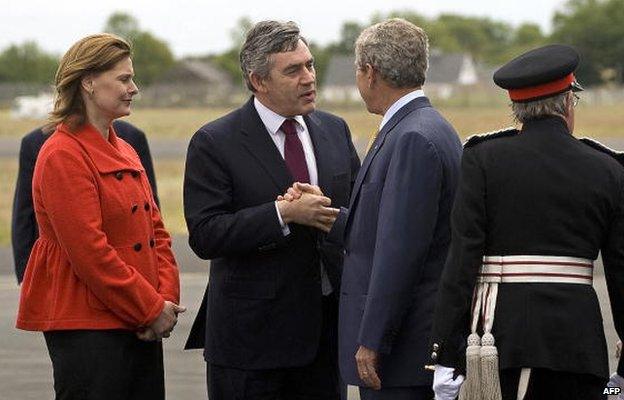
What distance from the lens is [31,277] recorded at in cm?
536

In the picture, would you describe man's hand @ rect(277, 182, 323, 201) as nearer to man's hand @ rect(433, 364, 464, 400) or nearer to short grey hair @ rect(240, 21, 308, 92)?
short grey hair @ rect(240, 21, 308, 92)

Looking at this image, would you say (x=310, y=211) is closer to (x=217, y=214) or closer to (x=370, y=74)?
(x=217, y=214)

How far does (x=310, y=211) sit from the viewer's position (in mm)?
5602

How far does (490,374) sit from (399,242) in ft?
2.07

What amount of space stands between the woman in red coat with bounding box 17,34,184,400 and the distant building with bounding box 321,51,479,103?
479ft

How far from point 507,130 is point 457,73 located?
156 m

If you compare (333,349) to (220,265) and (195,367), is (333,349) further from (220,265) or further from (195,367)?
(195,367)

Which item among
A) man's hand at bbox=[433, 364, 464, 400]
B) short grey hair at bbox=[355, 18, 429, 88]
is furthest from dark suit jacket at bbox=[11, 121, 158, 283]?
man's hand at bbox=[433, 364, 464, 400]

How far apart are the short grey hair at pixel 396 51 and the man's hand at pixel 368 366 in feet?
3.18

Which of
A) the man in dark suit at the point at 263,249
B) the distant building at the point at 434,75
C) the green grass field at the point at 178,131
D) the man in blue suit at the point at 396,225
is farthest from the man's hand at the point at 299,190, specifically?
the distant building at the point at 434,75

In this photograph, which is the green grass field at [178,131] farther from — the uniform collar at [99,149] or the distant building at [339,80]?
the distant building at [339,80]

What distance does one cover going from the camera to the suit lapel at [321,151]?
233 inches

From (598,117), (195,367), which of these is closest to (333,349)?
(195,367)

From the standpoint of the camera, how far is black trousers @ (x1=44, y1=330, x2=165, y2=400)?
528 centimetres
